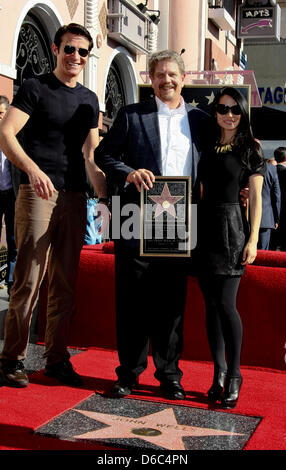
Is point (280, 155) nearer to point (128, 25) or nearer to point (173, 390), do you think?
point (128, 25)

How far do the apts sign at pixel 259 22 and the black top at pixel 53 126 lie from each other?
51.8 ft

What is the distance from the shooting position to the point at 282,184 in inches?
341

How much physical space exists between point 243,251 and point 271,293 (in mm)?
786

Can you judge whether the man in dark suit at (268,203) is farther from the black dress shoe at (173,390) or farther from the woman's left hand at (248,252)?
the black dress shoe at (173,390)

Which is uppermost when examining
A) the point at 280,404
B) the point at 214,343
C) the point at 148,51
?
the point at 148,51

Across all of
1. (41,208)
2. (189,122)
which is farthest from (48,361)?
(189,122)

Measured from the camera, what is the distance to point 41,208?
3652mm

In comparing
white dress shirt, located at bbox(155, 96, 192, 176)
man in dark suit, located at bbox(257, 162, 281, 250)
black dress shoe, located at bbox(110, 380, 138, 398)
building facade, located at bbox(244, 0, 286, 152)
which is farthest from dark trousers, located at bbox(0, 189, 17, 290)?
building facade, located at bbox(244, 0, 286, 152)

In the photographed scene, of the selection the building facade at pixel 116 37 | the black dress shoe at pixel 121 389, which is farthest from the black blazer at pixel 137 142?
the building facade at pixel 116 37

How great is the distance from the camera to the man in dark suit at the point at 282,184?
8654mm

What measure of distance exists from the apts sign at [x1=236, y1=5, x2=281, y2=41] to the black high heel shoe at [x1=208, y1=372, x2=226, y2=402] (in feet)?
53.4

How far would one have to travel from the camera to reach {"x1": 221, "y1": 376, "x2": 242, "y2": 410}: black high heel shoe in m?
3.40

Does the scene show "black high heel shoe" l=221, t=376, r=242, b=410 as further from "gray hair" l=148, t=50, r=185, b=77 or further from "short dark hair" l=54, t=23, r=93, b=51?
"short dark hair" l=54, t=23, r=93, b=51
